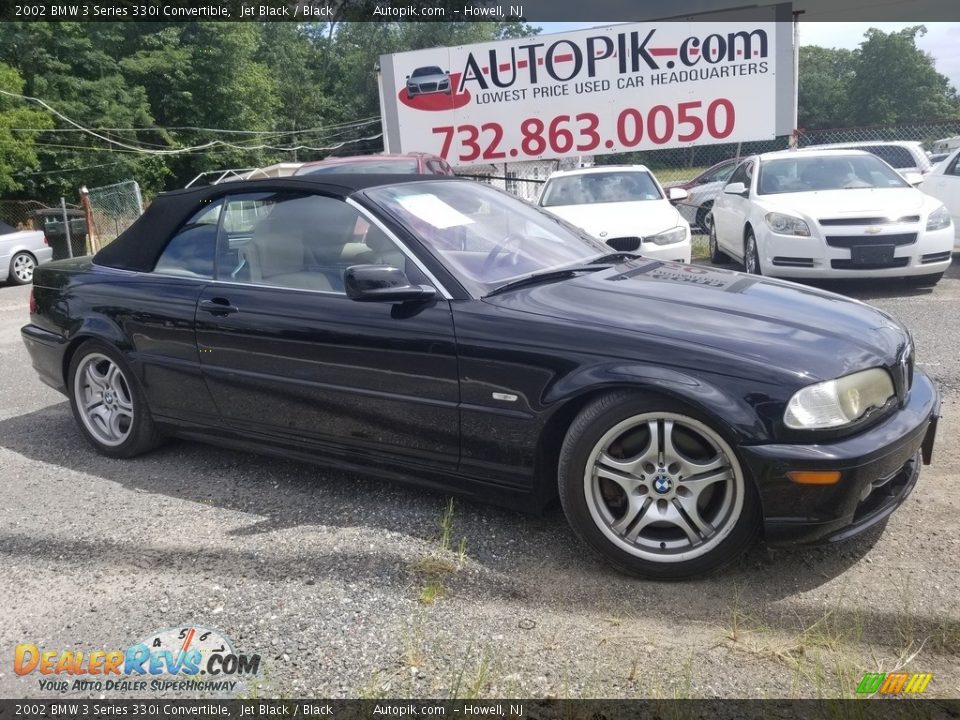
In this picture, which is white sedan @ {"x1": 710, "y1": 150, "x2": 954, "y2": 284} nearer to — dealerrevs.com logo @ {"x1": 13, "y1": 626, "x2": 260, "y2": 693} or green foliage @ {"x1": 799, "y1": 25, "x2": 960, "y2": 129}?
dealerrevs.com logo @ {"x1": 13, "y1": 626, "x2": 260, "y2": 693}

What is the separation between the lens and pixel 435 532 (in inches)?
134

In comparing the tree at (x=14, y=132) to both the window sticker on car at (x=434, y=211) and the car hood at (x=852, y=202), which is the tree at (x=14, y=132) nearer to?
the car hood at (x=852, y=202)

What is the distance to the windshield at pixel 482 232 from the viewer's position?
356 centimetres

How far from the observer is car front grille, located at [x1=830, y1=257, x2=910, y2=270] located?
779 centimetres

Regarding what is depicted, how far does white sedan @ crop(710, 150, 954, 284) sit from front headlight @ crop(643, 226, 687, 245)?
0.78 meters

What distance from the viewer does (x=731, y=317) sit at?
314cm

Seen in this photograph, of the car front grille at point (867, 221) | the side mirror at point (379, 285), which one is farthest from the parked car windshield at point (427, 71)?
the side mirror at point (379, 285)

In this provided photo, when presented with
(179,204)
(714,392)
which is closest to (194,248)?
(179,204)

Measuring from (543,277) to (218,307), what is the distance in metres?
1.59

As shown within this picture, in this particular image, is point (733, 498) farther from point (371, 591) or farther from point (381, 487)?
point (381, 487)

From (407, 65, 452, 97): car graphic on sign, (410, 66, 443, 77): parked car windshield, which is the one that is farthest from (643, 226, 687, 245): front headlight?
(410, 66, 443, 77): parked car windshield

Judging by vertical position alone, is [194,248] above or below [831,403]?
above

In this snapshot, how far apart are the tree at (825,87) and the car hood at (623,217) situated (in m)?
55.0

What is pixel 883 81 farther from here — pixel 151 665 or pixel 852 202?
pixel 151 665
